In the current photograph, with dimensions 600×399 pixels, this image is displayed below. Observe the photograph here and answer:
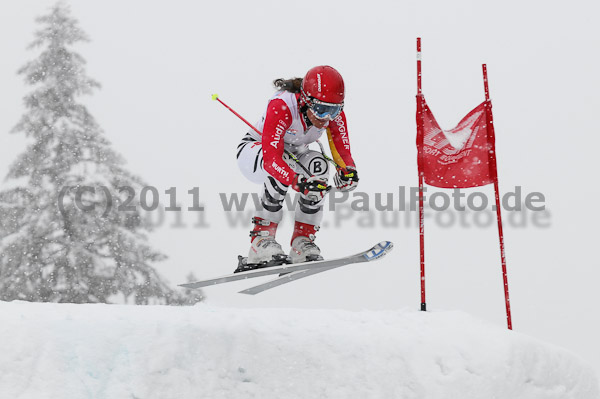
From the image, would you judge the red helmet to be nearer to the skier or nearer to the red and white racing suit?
the skier

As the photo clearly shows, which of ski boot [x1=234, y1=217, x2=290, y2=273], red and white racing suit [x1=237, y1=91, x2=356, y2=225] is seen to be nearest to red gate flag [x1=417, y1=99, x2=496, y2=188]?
red and white racing suit [x1=237, y1=91, x2=356, y2=225]

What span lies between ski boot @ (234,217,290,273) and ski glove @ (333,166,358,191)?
2.64 ft

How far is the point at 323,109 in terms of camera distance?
6461mm

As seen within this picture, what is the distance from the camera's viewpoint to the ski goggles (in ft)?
21.1

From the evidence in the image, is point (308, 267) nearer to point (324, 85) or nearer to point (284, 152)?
point (284, 152)

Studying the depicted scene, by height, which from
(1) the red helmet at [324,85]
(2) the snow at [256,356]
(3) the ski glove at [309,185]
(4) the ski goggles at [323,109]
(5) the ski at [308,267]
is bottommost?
(2) the snow at [256,356]

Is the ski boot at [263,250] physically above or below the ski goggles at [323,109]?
below

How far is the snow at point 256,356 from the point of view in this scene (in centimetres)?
470

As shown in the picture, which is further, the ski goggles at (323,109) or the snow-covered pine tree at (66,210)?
the snow-covered pine tree at (66,210)

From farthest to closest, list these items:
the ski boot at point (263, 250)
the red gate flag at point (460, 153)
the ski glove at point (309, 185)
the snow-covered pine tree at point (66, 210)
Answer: the snow-covered pine tree at point (66, 210)
the red gate flag at point (460, 153)
the ski boot at point (263, 250)
the ski glove at point (309, 185)

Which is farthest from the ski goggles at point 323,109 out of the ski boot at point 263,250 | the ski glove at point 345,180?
the ski boot at point 263,250

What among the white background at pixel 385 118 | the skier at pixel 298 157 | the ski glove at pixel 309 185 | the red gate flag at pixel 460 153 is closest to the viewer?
the ski glove at pixel 309 185

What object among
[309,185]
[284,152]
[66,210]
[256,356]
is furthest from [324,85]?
[66,210]

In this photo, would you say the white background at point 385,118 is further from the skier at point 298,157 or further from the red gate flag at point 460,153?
the skier at point 298,157
